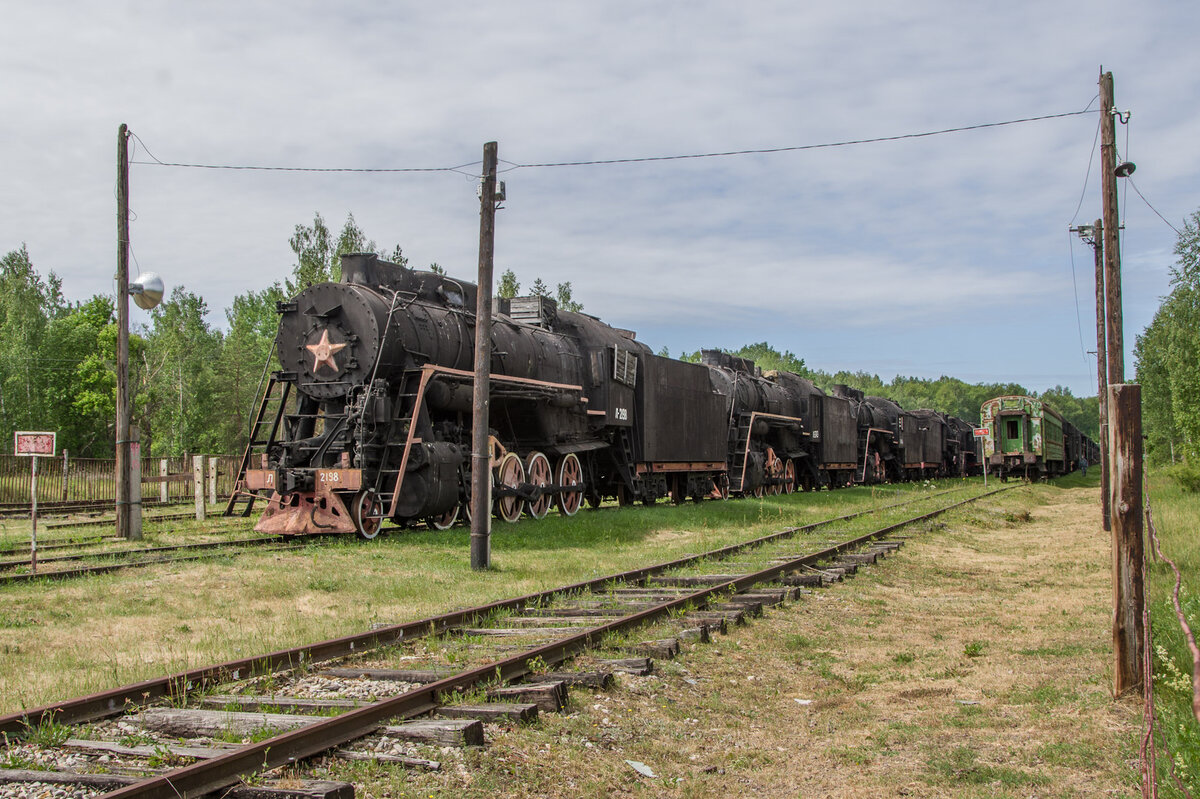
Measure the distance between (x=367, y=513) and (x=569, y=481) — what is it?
5.50 meters

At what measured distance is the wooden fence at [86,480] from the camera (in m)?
23.1

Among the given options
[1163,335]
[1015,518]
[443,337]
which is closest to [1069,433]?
[1163,335]

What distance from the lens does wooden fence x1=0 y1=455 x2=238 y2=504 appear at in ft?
75.9

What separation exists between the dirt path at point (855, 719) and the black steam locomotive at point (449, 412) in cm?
712

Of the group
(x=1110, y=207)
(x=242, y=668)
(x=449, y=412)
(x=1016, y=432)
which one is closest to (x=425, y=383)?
(x=449, y=412)

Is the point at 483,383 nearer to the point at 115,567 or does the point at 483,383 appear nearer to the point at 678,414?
the point at 115,567

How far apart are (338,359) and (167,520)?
626 centimetres

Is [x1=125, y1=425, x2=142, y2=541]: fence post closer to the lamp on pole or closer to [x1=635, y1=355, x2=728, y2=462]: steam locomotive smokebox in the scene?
the lamp on pole

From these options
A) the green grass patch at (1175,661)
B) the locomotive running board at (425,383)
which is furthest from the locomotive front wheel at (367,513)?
the green grass patch at (1175,661)

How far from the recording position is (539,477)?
695 inches

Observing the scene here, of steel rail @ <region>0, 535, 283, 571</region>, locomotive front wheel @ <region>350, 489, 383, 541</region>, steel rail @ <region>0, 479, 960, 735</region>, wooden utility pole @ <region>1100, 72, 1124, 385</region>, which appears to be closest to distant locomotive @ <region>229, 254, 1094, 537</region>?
locomotive front wheel @ <region>350, 489, 383, 541</region>

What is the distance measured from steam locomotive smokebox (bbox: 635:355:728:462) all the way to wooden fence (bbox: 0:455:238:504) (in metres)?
10.3

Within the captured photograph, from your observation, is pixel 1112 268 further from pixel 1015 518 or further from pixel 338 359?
pixel 338 359

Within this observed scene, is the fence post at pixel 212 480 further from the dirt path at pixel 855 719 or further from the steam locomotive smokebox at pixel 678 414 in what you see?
the dirt path at pixel 855 719
